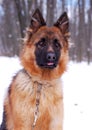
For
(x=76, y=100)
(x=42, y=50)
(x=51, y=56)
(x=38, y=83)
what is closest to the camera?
(x=51, y=56)

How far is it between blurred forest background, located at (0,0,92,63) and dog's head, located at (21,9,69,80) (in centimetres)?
1465

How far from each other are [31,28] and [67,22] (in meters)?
0.62

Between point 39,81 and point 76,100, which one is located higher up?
point 39,81

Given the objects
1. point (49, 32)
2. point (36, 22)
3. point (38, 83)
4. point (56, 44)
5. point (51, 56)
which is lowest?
point (38, 83)

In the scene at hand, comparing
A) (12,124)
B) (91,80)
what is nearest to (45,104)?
(12,124)

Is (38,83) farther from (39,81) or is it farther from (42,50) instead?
(42,50)

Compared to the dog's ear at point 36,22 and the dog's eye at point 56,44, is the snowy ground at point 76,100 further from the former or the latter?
the dog's ear at point 36,22

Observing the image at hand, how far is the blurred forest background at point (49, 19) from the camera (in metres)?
23.5

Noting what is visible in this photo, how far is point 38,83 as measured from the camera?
19.2ft

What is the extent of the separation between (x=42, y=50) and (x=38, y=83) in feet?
1.72

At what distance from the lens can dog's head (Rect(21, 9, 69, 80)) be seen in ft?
18.8

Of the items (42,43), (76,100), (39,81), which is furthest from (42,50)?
(76,100)

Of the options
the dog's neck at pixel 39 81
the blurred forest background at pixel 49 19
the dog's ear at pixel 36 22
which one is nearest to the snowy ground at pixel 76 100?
the dog's neck at pixel 39 81

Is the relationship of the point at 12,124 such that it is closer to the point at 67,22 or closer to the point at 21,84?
the point at 21,84
